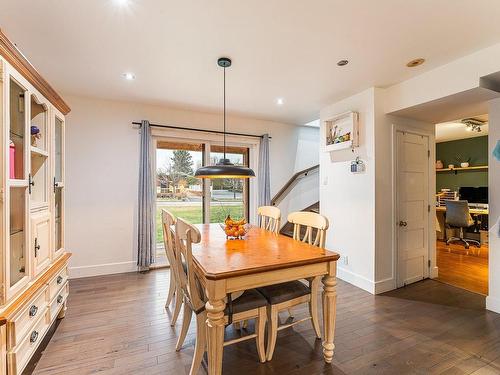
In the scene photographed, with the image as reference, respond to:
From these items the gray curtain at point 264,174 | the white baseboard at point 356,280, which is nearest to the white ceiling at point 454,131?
the gray curtain at point 264,174

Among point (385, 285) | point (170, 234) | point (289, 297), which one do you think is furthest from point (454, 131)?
point (170, 234)

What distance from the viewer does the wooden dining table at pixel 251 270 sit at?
1.46 m

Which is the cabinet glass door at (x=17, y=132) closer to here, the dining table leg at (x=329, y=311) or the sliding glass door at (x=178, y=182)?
the dining table leg at (x=329, y=311)

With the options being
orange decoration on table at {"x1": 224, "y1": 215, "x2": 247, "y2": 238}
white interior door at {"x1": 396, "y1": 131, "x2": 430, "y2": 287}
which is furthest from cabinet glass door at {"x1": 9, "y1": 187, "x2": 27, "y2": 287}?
white interior door at {"x1": 396, "y1": 131, "x2": 430, "y2": 287}

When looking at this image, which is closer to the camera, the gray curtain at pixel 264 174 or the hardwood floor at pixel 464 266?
the hardwood floor at pixel 464 266

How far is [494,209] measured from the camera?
8.58ft

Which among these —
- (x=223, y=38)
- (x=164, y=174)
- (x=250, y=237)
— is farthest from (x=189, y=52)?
(x=164, y=174)

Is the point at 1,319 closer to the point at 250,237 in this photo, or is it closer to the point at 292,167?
the point at 250,237

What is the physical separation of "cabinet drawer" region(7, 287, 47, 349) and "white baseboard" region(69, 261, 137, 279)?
180 centimetres

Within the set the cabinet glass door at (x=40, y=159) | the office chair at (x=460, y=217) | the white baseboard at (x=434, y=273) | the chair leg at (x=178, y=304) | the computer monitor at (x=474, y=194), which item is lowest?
the white baseboard at (x=434, y=273)

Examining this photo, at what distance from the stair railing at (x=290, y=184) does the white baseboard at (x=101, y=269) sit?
8.56ft

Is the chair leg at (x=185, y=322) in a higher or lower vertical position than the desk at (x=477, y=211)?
lower

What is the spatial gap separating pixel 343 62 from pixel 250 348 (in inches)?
110

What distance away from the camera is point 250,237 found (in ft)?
8.16
